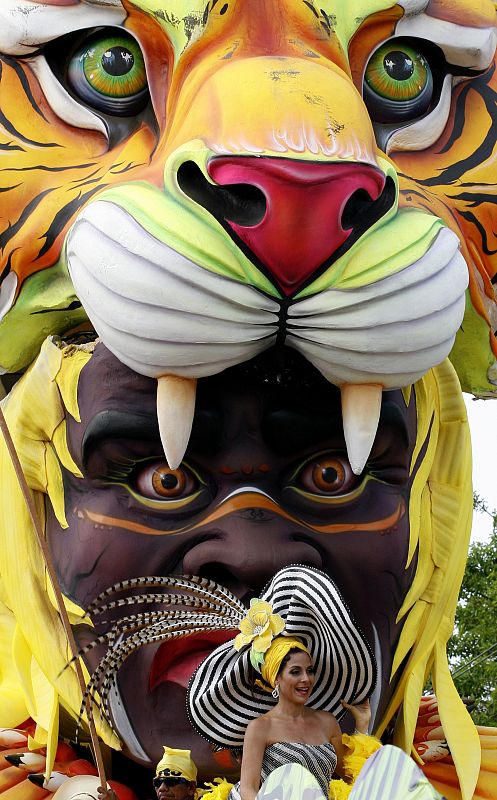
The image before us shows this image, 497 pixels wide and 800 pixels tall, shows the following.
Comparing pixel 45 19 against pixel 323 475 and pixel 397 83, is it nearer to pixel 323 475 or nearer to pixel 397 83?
pixel 397 83

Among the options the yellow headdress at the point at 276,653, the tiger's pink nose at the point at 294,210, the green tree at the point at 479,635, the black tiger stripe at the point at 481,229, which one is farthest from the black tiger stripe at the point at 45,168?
the green tree at the point at 479,635

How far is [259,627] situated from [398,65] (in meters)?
1.40

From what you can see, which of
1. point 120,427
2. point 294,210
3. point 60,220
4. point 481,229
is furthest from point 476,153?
point 120,427

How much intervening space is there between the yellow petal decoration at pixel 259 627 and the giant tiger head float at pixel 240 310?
325 mm

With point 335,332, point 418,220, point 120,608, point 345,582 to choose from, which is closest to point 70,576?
point 120,608

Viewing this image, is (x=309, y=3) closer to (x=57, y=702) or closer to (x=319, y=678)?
(x=319, y=678)

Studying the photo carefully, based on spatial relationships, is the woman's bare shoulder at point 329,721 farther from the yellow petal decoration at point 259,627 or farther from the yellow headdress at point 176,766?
the yellow headdress at point 176,766

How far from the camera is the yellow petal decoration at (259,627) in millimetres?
2576

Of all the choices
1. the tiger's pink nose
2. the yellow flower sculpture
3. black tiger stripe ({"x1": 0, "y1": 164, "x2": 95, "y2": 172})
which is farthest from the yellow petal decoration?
black tiger stripe ({"x1": 0, "y1": 164, "x2": 95, "y2": 172})

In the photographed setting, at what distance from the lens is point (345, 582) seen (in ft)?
10.0

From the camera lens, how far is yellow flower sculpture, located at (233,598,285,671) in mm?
2578

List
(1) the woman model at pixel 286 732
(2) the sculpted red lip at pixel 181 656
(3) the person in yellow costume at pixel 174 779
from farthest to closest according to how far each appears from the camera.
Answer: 1. (2) the sculpted red lip at pixel 181 656
2. (3) the person in yellow costume at pixel 174 779
3. (1) the woman model at pixel 286 732

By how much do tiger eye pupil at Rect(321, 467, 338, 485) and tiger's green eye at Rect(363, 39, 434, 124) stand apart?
2.75 ft

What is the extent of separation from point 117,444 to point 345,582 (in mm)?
572
